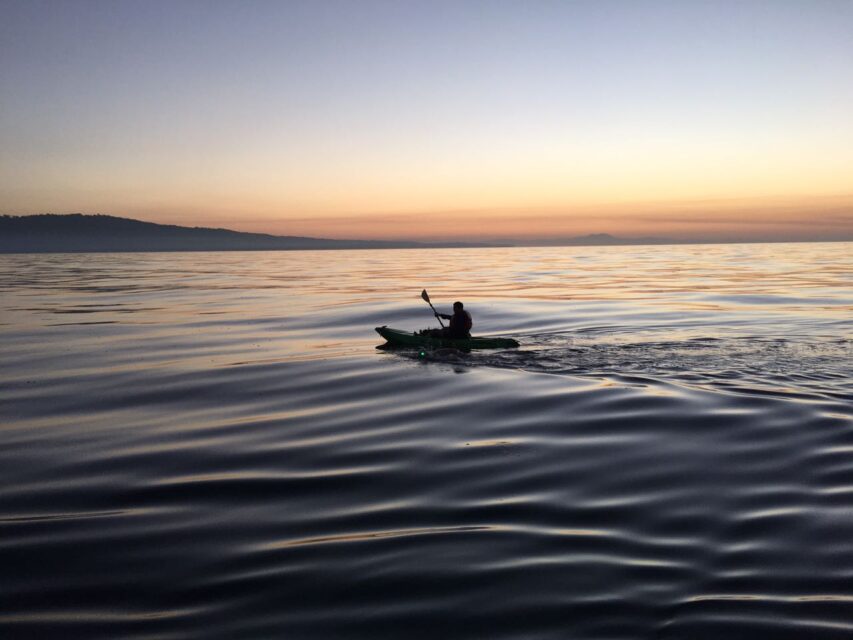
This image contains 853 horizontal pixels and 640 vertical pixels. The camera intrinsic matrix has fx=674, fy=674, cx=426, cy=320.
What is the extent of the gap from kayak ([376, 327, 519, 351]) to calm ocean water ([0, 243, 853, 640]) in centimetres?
54

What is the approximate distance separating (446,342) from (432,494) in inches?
508

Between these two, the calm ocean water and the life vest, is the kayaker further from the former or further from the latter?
the calm ocean water

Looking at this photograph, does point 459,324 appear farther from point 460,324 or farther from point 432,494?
point 432,494

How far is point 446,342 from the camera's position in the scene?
2178cm

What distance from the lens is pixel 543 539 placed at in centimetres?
742

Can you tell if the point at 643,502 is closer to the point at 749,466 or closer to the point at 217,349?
the point at 749,466

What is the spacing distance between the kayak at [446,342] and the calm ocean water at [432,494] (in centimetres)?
54

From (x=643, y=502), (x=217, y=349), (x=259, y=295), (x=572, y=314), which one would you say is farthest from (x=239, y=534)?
(x=259, y=295)

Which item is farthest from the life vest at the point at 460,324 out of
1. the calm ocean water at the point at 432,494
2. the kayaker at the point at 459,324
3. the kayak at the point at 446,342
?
the calm ocean water at the point at 432,494

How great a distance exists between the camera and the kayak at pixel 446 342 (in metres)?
21.7

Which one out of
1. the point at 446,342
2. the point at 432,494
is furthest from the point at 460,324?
the point at 432,494

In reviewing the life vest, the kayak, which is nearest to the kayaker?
the life vest

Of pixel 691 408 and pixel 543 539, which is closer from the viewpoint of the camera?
pixel 543 539

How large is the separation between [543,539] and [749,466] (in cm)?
420
